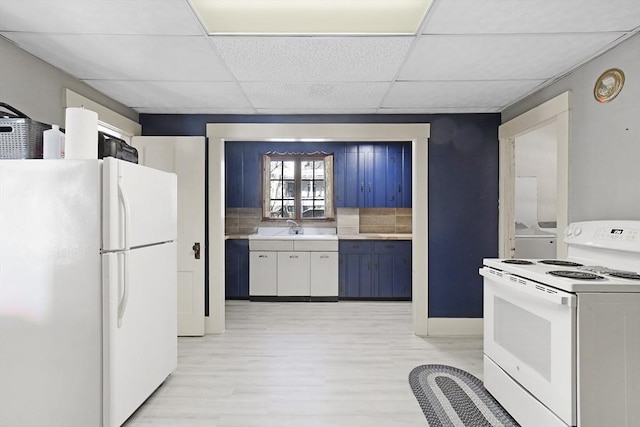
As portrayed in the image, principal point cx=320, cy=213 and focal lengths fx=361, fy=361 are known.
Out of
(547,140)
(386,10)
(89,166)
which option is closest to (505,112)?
(547,140)

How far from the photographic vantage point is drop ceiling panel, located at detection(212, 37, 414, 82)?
6.77 feet

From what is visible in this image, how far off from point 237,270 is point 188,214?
1.74m

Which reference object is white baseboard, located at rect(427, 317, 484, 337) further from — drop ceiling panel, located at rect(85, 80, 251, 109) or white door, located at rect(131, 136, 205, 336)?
drop ceiling panel, located at rect(85, 80, 251, 109)

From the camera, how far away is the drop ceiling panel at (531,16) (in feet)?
5.49

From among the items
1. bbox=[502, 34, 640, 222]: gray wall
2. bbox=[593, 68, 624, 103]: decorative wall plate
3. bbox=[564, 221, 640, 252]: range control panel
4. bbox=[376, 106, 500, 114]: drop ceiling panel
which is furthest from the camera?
bbox=[376, 106, 500, 114]: drop ceiling panel

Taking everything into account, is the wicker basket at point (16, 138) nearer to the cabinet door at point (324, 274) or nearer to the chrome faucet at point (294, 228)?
the cabinet door at point (324, 274)

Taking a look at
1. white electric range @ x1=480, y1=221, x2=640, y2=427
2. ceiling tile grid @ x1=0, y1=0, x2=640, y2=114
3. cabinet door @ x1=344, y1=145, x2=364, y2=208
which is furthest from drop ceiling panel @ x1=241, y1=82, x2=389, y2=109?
cabinet door @ x1=344, y1=145, x2=364, y2=208

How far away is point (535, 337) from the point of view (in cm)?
188

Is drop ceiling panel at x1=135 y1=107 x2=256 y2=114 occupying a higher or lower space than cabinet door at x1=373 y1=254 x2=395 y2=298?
higher

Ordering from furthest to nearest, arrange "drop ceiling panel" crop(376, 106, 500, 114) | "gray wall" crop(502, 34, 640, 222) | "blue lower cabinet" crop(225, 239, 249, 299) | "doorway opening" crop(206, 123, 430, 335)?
"blue lower cabinet" crop(225, 239, 249, 299)
"doorway opening" crop(206, 123, 430, 335)
"drop ceiling panel" crop(376, 106, 500, 114)
"gray wall" crop(502, 34, 640, 222)

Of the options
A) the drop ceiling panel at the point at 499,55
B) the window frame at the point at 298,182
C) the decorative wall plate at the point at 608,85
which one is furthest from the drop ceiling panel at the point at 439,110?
the window frame at the point at 298,182

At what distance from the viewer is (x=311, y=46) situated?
2.12m

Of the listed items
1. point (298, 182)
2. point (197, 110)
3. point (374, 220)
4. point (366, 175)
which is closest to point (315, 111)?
point (197, 110)

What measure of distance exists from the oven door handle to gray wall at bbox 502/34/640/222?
72 centimetres
